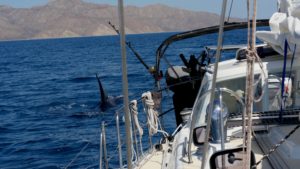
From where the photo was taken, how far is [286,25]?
5164mm

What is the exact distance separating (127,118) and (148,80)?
32.8 m

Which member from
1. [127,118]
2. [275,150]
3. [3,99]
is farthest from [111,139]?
[3,99]

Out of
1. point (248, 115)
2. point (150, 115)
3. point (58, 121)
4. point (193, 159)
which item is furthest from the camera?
point (58, 121)

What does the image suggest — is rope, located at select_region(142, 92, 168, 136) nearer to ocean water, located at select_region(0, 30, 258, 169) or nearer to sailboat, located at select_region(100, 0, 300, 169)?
sailboat, located at select_region(100, 0, 300, 169)

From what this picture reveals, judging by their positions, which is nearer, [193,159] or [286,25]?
[286,25]

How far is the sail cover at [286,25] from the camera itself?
500cm

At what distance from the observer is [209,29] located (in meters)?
10.3

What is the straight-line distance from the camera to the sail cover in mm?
5000

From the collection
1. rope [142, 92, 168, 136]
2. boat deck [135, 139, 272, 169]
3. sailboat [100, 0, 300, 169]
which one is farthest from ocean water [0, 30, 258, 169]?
sailboat [100, 0, 300, 169]

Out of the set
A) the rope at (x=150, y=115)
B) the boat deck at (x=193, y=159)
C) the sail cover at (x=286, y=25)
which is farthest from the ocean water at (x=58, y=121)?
the sail cover at (x=286, y=25)

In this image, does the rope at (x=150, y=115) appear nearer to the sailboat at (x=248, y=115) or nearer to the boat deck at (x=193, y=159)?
the sailboat at (x=248, y=115)

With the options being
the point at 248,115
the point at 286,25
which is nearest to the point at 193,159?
the point at 286,25

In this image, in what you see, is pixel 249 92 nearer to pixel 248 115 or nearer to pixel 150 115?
pixel 248 115

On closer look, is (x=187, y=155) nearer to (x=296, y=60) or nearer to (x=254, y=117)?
(x=254, y=117)
